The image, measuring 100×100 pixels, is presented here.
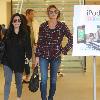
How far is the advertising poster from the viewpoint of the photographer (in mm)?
5047

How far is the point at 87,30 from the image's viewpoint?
5.07m

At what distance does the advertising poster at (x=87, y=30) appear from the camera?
16.6 ft

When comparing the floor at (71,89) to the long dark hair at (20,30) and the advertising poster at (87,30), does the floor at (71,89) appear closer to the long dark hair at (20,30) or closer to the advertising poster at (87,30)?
the long dark hair at (20,30)

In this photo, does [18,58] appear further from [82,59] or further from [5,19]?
[5,19]

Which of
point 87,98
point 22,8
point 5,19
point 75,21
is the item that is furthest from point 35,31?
point 5,19

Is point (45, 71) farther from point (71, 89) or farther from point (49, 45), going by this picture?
point (71, 89)

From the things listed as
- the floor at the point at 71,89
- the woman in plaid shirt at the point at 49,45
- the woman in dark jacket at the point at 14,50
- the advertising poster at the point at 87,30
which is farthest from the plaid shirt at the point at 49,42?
the floor at the point at 71,89

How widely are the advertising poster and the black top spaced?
2.75 feet

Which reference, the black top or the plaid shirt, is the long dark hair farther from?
Answer: the plaid shirt

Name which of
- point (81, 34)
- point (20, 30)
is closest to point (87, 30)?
point (81, 34)

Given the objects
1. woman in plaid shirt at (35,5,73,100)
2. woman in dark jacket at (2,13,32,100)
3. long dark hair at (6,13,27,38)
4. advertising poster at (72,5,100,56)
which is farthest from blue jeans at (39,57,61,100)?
advertising poster at (72,5,100,56)

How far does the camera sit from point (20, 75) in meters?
5.56

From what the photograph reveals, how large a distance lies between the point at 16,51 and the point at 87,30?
1.15m

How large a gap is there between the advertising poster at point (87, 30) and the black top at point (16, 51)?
0.84m
